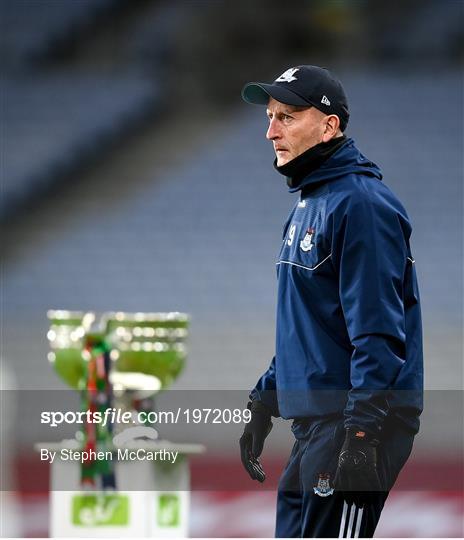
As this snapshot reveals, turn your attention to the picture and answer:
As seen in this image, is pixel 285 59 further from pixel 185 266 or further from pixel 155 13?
pixel 185 266

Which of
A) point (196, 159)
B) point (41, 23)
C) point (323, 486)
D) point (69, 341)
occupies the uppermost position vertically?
point (41, 23)

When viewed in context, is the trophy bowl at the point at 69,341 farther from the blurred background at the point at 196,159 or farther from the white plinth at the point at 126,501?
the blurred background at the point at 196,159

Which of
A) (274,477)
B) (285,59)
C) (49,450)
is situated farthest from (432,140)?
(49,450)

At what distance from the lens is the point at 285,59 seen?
30.9ft

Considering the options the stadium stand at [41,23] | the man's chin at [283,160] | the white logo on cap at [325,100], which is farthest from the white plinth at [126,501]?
the stadium stand at [41,23]

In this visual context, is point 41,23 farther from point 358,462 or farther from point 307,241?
point 358,462

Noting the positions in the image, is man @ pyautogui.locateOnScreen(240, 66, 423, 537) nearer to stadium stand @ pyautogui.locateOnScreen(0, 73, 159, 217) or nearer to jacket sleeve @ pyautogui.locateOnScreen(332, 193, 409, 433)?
jacket sleeve @ pyautogui.locateOnScreen(332, 193, 409, 433)

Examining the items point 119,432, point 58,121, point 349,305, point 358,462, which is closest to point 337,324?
point 349,305

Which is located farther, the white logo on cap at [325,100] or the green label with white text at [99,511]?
the green label with white text at [99,511]

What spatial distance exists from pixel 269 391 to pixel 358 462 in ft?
1.19

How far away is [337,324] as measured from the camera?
6.75 ft

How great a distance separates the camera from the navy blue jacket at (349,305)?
1.97 m

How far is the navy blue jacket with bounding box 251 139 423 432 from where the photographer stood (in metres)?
1.97

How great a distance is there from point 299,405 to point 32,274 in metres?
6.53
